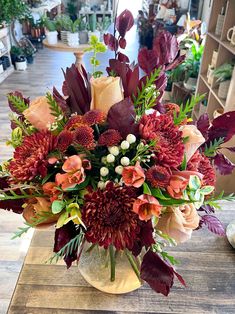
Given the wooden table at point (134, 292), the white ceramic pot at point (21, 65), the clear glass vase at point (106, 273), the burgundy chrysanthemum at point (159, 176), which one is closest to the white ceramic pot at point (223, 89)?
the wooden table at point (134, 292)

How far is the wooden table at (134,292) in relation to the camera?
73cm

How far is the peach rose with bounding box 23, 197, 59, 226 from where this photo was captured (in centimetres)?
54

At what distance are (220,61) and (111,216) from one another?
2.34m

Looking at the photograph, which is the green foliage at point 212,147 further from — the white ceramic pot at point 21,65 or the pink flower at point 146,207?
the white ceramic pot at point 21,65

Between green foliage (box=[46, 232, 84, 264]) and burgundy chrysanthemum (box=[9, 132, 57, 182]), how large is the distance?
0.43 feet

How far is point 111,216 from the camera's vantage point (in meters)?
0.50

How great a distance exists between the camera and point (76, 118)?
558 millimetres

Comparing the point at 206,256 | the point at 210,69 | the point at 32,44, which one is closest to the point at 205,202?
the point at 206,256

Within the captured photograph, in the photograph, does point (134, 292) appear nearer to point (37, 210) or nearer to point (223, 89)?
point (37, 210)

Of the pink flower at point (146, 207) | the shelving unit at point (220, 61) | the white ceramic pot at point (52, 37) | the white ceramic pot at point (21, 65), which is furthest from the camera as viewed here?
the white ceramic pot at point (21, 65)

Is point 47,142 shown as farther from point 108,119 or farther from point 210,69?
point 210,69

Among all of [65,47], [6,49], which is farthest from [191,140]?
[6,49]

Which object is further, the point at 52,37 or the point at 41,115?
the point at 52,37

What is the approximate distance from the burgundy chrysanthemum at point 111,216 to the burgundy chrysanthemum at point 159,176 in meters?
0.04
